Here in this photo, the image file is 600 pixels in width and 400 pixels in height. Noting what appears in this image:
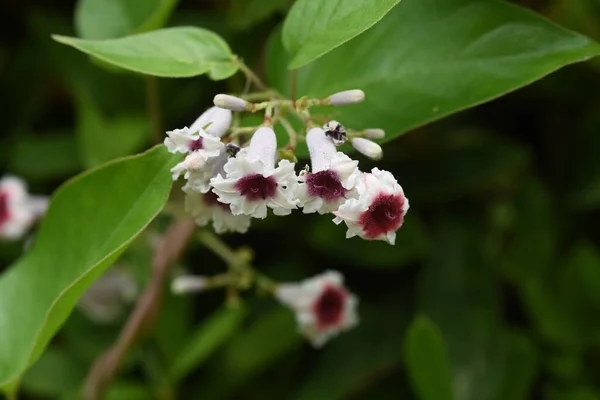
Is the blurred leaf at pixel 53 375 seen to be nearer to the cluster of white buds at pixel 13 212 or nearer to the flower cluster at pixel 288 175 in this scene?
the cluster of white buds at pixel 13 212

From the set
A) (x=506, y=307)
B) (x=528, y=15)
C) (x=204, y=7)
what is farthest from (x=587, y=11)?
(x=204, y=7)

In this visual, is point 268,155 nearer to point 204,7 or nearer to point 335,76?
point 335,76

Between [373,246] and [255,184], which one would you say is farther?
[373,246]

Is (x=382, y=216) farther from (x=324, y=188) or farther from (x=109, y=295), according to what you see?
(x=109, y=295)

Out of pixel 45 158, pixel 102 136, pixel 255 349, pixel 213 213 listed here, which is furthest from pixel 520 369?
pixel 45 158

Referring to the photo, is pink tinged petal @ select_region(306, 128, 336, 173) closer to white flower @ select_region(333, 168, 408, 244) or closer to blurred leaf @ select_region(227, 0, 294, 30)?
white flower @ select_region(333, 168, 408, 244)

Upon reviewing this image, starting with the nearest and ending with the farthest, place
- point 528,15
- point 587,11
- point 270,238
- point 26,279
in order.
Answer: point 528,15 → point 26,279 → point 587,11 → point 270,238

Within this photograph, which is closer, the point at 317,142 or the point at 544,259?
the point at 317,142
